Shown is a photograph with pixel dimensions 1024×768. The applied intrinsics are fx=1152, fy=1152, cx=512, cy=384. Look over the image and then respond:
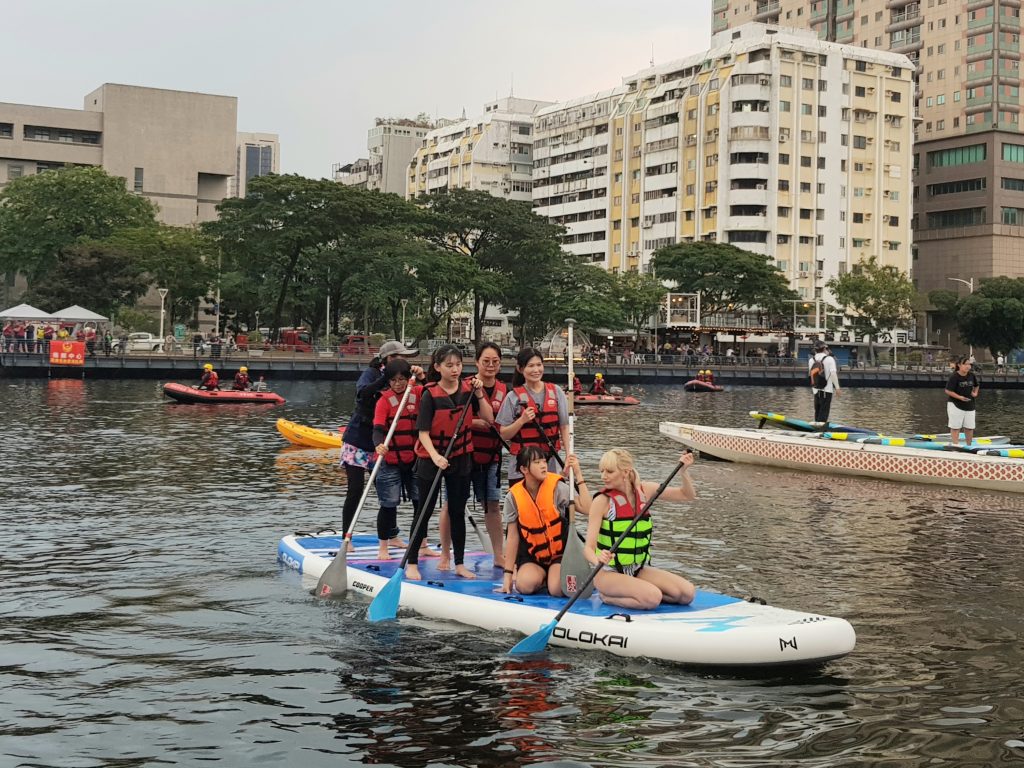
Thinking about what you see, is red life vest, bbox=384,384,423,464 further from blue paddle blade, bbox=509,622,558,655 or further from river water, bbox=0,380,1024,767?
blue paddle blade, bbox=509,622,558,655

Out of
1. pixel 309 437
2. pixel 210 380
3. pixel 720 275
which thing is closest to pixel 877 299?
pixel 720 275

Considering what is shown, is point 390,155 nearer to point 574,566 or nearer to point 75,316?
point 75,316

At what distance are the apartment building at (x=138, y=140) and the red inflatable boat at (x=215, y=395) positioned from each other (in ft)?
262

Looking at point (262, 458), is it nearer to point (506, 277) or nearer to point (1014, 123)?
point (506, 277)

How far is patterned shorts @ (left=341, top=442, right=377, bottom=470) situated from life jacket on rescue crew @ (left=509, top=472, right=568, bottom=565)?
2641 millimetres

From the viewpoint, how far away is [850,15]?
13975 centimetres

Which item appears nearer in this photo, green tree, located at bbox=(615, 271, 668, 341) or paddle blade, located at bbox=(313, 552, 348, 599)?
paddle blade, located at bbox=(313, 552, 348, 599)

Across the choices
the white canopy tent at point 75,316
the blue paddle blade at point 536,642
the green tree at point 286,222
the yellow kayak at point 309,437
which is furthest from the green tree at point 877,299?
the blue paddle blade at point 536,642

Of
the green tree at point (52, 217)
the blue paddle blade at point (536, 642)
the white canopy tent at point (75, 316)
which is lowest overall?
the blue paddle blade at point (536, 642)

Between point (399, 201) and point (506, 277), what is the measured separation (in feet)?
35.0

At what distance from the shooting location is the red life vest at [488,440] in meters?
11.8

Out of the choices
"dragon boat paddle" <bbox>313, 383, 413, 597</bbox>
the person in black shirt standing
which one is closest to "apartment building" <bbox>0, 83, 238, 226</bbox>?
the person in black shirt standing

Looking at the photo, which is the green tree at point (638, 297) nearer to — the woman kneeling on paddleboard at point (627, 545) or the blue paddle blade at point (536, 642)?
the woman kneeling on paddleboard at point (627, 545)

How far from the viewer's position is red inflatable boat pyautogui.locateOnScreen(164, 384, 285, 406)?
143 ft
